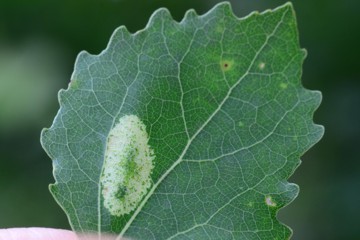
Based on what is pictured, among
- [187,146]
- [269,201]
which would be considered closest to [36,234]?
[187,146]

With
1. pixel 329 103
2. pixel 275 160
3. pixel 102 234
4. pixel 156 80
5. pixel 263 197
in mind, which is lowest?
pixel 102 234

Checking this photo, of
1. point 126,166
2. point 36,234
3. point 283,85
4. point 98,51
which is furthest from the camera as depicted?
point 98,51

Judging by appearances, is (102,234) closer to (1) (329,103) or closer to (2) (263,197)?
(2) (263,197)

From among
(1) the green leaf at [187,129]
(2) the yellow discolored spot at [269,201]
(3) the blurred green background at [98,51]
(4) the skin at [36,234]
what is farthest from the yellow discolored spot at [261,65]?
(3) the blurred green background at [98,51]

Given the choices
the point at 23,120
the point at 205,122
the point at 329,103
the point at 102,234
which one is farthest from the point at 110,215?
the point at 329,103

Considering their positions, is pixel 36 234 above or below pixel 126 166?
below

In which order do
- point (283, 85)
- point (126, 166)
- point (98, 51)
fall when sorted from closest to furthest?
1. point (283, 85)
2. point (126, 166)
3. point (98, 51)

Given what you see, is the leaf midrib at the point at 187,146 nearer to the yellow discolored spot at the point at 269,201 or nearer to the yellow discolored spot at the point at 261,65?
the yellow discolored spot at the point at 261,65

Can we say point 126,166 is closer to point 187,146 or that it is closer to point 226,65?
point 187,146
